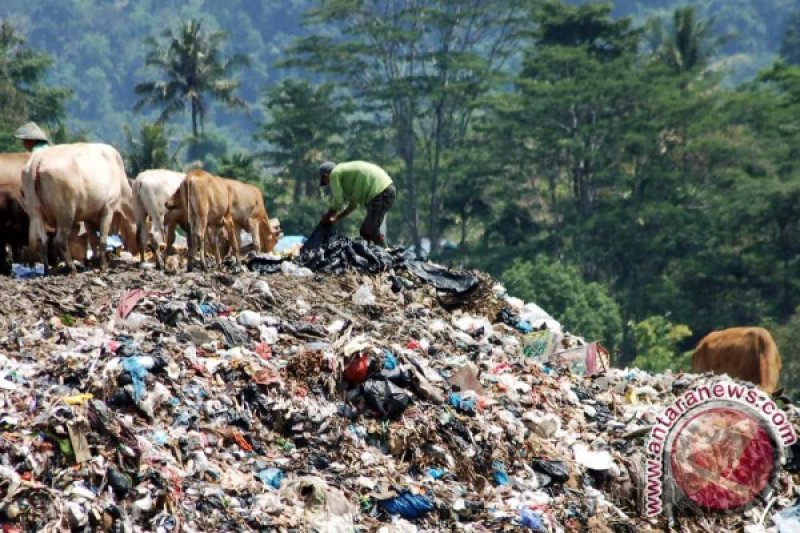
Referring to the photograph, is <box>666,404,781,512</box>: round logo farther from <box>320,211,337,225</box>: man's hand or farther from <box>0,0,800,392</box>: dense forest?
<box>0,0,800,392</box>: dense forest

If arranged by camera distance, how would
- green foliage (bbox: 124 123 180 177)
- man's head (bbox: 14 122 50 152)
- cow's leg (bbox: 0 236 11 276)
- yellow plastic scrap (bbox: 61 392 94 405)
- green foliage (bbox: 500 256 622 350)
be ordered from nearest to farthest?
yellow plastic scrap (bbox: 61 392 94 405), cow's leg (bbox: 0 236 11 276), man's head (bbox: 14 122 50 152), green foliage (bbox: 500 256 622 350), green foliage (bbox: 124 123 180 177)

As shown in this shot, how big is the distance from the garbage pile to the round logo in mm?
163

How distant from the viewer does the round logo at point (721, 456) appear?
395 inches

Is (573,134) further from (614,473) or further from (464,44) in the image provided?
(614,473)

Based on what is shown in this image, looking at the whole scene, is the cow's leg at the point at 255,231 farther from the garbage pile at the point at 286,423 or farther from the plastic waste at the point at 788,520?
the plastic waste at the point at 788,520

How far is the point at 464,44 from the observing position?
154 feet

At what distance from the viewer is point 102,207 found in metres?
13.2

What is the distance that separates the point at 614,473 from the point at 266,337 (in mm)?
2732

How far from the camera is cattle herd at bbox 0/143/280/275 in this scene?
12.7m

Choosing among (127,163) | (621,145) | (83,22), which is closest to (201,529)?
(127,163)

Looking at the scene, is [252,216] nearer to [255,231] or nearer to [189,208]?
[255,231]

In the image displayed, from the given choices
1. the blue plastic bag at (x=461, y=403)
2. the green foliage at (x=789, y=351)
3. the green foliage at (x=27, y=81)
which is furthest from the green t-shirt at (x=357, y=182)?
the green foliage at (x=27, y=81)

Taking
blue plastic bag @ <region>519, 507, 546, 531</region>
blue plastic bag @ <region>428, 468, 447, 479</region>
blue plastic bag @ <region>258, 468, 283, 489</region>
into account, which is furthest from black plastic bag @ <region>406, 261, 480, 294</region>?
blue plastic bag @ <region>258, 468, 283, 489</region>

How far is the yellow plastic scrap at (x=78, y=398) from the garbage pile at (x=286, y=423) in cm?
2
